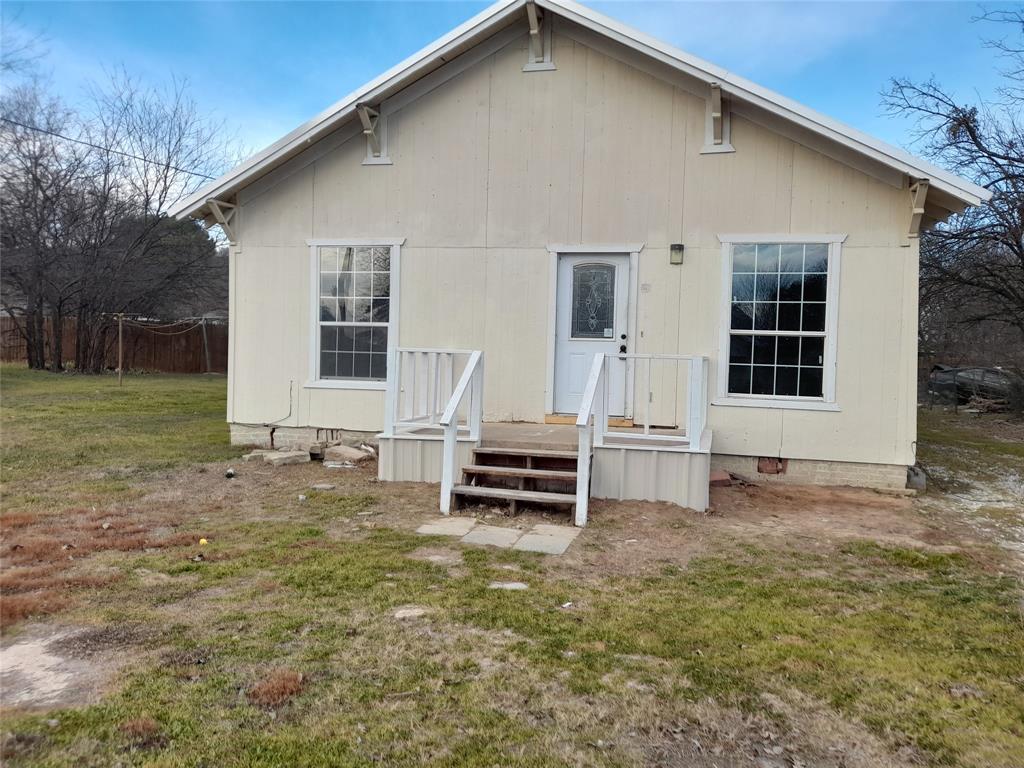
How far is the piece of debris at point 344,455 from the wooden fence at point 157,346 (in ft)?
54.4

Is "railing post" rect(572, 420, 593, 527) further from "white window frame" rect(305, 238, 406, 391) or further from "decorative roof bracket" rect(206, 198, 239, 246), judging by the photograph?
"decorative roof bracket" rect(206, 198, 239, 246)

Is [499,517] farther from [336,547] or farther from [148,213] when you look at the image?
[148,213]

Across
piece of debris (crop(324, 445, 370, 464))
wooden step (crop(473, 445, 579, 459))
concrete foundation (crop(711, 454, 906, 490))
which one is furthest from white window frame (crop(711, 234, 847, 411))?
piece of debris (crop(324, 445, 370, 464))

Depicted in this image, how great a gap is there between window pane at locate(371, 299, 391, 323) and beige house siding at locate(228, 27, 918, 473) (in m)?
0.20

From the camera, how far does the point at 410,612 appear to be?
3.67 metres

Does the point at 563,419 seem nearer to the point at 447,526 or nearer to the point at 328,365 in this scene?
the point at 447,526

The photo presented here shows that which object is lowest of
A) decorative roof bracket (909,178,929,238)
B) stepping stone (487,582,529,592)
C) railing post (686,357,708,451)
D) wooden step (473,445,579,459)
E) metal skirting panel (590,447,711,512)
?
stepping stone (487,582,529,592)

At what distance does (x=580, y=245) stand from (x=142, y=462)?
204 inches

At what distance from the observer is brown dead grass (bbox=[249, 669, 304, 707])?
2.70 m

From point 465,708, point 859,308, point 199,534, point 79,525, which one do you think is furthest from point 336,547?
point 859,308

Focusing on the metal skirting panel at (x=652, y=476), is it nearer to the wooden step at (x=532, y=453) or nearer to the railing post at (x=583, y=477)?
the wooden step at (x=532, y=453)

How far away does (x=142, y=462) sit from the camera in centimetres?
779

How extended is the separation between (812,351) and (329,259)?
5.29 m

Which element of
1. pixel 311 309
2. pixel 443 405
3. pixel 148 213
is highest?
pixel 148 213
